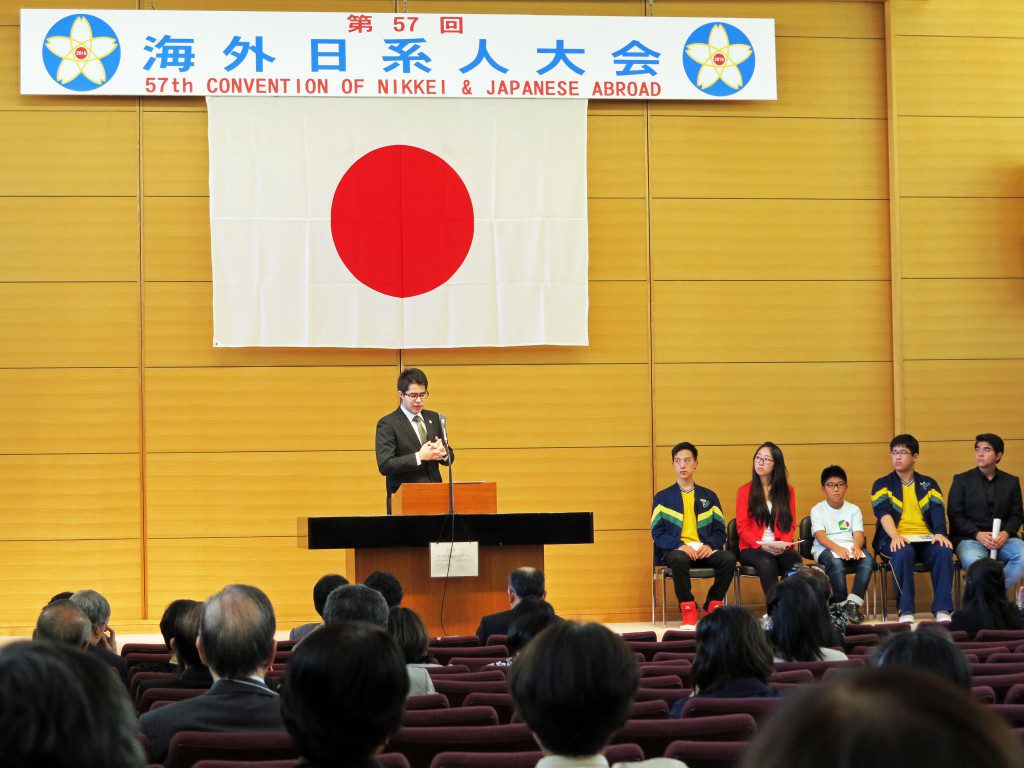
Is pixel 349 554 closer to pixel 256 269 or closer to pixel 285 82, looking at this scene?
pixel 256 269

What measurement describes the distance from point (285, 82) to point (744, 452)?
13.2 feet

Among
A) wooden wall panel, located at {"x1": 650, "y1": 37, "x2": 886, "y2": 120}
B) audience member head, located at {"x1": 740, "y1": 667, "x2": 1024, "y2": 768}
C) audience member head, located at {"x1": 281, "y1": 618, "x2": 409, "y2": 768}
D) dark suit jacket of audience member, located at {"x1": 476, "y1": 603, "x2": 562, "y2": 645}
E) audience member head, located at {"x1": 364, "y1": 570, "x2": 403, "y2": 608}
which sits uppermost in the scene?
wooden wall panel, located at {"x1": 650, "y1": 37, "x2": 886, "y2": 120}

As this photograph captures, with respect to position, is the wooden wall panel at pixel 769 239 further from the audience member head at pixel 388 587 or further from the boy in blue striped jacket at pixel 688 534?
the audience member head at pixel 388 587

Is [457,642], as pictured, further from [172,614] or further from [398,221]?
[398,221]

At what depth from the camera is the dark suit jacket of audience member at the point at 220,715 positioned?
2320 mm

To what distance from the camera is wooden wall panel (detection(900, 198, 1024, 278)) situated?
7961 millimetres

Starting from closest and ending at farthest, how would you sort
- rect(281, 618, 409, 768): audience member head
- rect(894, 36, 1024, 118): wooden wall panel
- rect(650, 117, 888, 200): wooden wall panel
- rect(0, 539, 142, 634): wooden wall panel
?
rect(281, 618, 409, 768): audience member head
rect(0, 539, 142, 634): wooden wall panel
rect(650, 117, 888, 200): wooden wall panel
rect(894, 36, 1024, 118): wooden wall panel

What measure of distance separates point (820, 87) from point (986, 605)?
4.48 metres

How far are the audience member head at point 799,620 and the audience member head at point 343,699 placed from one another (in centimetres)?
231

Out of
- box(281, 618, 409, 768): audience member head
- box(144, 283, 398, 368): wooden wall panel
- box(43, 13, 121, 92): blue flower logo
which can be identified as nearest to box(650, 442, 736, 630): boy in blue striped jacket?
box(144, 283, 398, 368): wooden wall panel

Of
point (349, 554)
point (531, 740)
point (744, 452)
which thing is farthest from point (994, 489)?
point (531, 740)

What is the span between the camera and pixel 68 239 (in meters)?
7.50

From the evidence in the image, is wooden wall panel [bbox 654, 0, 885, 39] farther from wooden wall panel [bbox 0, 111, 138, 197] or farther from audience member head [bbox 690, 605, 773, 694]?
audience member head [bbox 690, 605, 773, 694]

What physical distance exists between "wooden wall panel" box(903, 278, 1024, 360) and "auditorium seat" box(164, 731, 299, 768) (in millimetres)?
6672
